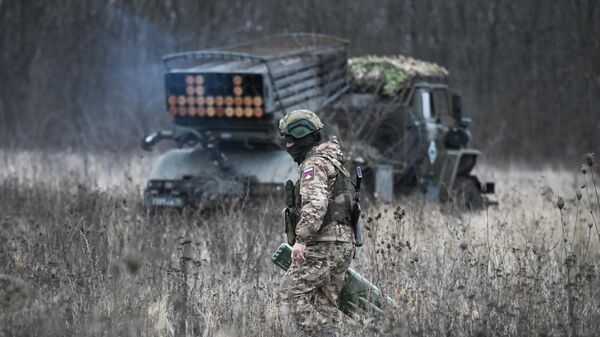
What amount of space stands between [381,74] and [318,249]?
7.78 meters

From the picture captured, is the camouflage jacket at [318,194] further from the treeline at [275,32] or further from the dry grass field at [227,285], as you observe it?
the treeline at [275,32]

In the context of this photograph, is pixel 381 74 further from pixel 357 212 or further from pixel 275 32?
pixel 275 32

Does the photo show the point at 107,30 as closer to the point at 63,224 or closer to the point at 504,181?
the point at 504,181

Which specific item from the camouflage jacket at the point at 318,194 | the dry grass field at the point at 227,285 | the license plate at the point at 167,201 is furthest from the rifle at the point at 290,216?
the license plate at the point at 167,201

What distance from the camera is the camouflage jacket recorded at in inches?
218

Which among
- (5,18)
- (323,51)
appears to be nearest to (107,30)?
(5,18)

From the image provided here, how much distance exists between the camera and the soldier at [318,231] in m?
5.62

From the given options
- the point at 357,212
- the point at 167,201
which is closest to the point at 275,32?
the point at 167,201

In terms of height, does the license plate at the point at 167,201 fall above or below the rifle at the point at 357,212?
below

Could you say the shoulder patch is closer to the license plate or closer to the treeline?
the license plate

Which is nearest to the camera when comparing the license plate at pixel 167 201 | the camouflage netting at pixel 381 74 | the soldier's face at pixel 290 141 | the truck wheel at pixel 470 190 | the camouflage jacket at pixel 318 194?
the camouflage jacket at pixel 318 194

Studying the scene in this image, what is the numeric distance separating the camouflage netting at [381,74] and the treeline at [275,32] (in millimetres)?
9522

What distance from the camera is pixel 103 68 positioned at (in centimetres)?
2655

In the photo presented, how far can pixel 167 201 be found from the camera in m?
11.2
